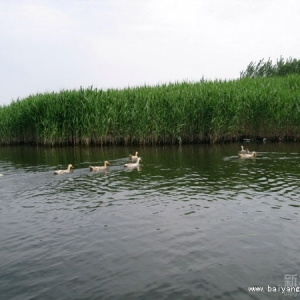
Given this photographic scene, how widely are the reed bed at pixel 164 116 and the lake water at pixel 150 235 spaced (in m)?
14.1

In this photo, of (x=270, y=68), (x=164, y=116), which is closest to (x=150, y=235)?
(x=164, y=116)

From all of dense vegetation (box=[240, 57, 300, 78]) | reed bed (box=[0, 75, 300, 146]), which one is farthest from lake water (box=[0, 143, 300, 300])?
dense vegetation (box=[240, 57, 300, 78])

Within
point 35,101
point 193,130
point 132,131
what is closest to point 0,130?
point 35,101

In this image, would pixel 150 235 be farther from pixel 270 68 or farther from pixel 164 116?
pixel 270 68

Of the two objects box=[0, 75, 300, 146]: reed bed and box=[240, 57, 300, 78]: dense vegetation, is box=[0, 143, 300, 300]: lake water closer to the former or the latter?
box=[0, 75, 300, 146]: reed bed

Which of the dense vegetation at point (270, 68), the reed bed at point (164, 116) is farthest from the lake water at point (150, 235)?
the dense vegetation at point (270, 68)

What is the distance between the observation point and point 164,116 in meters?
31.8

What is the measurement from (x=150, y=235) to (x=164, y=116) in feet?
74.6

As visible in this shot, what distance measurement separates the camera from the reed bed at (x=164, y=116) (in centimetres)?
3189

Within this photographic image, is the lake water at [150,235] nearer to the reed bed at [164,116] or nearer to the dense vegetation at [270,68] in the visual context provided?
the reed bed at [164,116]

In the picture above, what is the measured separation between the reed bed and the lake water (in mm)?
14121

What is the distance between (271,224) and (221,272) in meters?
3.23

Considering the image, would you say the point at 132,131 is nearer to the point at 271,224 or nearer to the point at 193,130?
the point at 193,130

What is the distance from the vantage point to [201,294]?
6773 millimetres
